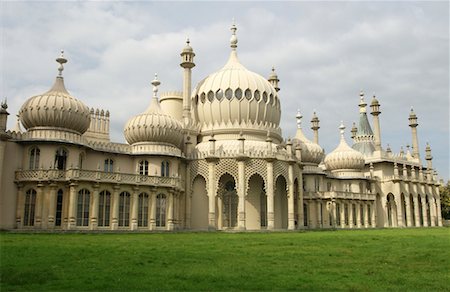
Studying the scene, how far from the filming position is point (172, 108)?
169 ft

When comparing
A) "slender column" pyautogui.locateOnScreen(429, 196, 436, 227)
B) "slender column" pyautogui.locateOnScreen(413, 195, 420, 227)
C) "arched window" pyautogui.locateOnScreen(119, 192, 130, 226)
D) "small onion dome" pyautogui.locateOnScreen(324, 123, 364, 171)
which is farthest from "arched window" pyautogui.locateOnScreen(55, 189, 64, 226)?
"slender column" pyautogui.locateOnScreen(429, 196, 436, 227)

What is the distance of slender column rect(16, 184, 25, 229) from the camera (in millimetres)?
33647

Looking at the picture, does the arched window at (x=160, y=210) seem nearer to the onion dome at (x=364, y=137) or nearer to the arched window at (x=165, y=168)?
the arched window at (x=165, y=168)

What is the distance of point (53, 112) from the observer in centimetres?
3569

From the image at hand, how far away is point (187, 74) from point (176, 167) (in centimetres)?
1240

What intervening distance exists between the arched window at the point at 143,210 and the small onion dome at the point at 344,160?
3395 cm

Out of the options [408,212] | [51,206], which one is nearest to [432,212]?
[408,212]

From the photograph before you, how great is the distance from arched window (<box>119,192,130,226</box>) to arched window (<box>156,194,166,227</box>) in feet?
9.06

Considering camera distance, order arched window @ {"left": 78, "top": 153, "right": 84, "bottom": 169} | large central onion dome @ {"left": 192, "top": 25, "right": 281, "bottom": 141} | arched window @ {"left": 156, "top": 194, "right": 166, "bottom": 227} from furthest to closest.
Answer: large central onion dome @ {"left": 192, "top": 25, "right": 281, "bottom": 141} → arched window @ {"left": 156, "top": 194, "right": 166, "bottom": 227} → arched window @ {"left": 78, "top": 153, "right": 84, "bottom": 169}

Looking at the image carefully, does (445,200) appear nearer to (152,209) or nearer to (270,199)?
(270,199)

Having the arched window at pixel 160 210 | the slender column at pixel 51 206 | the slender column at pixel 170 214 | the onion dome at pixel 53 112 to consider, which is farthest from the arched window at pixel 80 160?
the slender column at pixel 170 214

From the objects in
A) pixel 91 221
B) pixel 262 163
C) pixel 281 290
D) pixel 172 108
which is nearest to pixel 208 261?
pixel 281 290

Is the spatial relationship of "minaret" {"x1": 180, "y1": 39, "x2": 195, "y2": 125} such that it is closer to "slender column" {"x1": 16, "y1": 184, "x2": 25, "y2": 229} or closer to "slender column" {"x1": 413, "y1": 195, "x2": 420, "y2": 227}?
"slender column" {"x1": 16, "y1": 184, "x2": 25, "y2": 229}

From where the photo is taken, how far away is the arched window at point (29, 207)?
3412 cm
